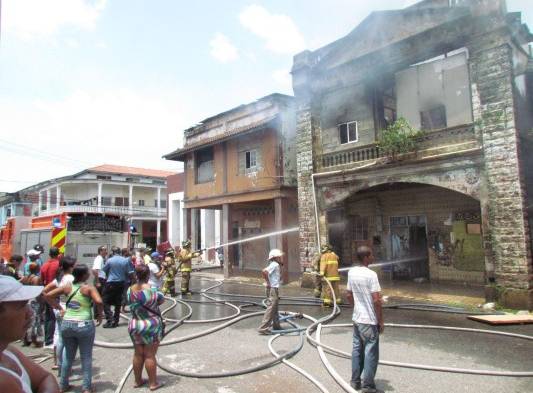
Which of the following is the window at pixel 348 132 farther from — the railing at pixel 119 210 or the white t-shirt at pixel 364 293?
the railing at pixel 119 210

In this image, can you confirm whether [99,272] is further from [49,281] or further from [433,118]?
[433,118]

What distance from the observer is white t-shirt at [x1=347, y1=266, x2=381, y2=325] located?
4520 mm

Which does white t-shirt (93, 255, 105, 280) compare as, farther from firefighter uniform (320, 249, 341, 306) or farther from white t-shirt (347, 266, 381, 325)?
white t-shirt (347, 266, 381, 325)

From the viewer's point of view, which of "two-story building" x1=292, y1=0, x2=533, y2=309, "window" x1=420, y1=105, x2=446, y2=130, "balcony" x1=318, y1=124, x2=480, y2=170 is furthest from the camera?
"window" x1=420, y1=105, x2=446, y2=130

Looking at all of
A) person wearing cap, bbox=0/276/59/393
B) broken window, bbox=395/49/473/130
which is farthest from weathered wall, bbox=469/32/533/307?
person wearing cap, bbox=0/276/59/393

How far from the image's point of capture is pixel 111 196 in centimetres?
3753

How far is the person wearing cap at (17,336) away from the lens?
6.15 feet

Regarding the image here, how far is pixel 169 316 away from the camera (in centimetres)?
941

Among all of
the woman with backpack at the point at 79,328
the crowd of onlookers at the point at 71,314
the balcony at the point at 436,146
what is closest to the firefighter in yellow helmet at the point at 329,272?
the balcony at the point at 436,146

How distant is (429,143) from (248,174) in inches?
333

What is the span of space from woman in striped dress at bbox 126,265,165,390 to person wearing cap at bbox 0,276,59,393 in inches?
106

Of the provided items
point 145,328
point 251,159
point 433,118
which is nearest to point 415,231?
point 433,118

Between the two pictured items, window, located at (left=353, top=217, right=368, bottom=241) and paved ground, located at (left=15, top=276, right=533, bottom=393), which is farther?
window, located at (left=353, top=217, right=368, bottom=241)

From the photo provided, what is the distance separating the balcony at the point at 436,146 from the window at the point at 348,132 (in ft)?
5.92
